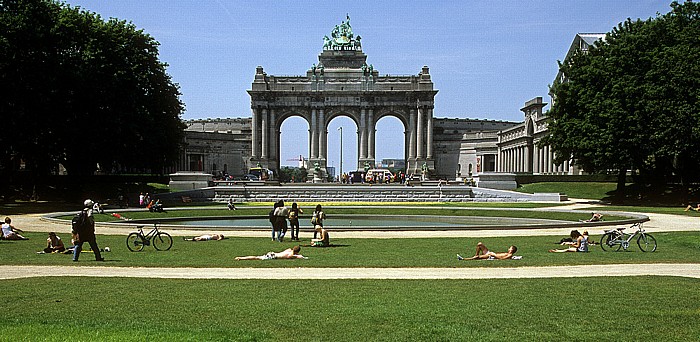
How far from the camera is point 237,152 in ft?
465

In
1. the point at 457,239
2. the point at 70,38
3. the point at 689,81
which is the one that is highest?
the point at 70,38

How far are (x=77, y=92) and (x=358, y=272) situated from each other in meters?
45.3

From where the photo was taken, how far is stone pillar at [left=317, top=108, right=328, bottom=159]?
127625mm

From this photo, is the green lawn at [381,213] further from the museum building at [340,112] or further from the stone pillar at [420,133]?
the stone pillar at [420,133]

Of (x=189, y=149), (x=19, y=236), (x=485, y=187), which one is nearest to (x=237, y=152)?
(x=189, y=149)

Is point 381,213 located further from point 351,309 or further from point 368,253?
point 351,309

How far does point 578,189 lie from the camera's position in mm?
70188

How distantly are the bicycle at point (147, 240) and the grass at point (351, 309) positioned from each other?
7.27m

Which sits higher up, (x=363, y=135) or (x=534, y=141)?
(x=363, y=135)

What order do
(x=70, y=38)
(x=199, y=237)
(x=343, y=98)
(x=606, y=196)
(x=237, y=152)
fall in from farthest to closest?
(x=237, y=152) → (x=343, y=98) → (x=606, y=196) → (x=70, y=38) → (x=199, y=237)

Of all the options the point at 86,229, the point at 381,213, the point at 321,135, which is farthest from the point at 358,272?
the point at 321,135

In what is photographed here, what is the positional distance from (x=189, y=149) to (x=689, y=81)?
100187 millimetres

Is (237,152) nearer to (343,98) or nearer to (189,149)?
(189,149)

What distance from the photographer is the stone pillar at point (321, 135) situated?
12762cm
